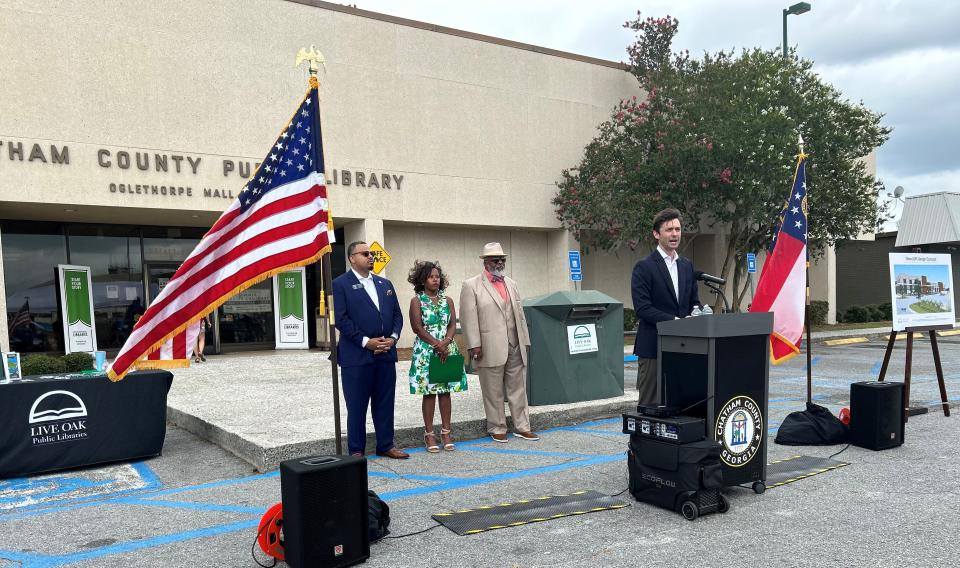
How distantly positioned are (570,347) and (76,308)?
44.3 feet

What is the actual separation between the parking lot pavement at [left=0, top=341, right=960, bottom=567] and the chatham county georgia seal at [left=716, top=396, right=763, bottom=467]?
1.04 ft

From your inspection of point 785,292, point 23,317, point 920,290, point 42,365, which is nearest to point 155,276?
point 23,317

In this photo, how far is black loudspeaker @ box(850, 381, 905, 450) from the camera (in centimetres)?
607

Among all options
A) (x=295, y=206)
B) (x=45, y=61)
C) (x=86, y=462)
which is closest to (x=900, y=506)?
(x=295, y=206)

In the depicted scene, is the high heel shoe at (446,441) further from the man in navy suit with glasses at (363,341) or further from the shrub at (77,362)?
the shrub at (77,362)

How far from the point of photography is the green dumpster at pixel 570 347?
8.08 m

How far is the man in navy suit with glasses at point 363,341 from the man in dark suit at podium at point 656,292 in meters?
2.06

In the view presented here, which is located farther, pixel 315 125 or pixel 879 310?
pixel 879 310

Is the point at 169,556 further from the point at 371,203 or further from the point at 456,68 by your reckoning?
the point at 456,68

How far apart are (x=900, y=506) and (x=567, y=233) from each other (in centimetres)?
1724

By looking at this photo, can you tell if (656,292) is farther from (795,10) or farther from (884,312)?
(884,312)

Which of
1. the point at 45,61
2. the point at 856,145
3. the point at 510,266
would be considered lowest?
the point at 510,266

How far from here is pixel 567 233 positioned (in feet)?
70.5

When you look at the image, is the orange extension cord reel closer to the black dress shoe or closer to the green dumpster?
the black dress shoe
